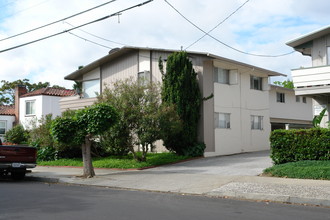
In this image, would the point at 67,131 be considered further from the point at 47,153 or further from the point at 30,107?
the point at 30,107

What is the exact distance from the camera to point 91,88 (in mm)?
27297

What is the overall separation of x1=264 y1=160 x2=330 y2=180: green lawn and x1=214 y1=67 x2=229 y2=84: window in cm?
973

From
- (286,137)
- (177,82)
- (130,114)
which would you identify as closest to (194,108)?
(177,82)

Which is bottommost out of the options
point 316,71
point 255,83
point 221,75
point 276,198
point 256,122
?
point 276,198

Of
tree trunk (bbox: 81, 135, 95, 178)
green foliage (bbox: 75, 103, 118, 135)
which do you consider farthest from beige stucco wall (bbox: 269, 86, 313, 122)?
tree trunk (bbox: 81, 135, 95, 178)

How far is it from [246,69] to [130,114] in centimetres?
998

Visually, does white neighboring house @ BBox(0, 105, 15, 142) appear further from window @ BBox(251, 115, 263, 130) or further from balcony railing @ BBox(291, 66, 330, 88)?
balcony railing @ BBox(291, 66, 330, 88)

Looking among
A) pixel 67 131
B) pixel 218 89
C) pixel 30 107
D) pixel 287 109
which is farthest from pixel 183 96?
pixel 30 107

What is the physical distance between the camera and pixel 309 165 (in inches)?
539

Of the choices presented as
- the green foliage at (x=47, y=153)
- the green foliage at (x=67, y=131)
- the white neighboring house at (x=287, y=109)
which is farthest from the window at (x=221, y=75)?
the green foliage at (x=47, y=153)

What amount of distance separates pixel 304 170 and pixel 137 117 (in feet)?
26.0

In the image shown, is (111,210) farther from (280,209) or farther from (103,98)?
(103,98)

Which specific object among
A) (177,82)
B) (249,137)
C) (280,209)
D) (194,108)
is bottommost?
(280,209)

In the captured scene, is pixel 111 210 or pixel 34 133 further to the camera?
pixel 34 133
